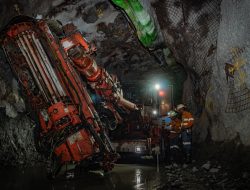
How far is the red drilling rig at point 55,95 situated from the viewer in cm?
488

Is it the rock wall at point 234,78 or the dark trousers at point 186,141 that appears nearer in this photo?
the rock wall at point 234,78

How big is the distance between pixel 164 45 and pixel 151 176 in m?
4.64

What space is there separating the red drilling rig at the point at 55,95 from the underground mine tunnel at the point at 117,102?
0.02 m

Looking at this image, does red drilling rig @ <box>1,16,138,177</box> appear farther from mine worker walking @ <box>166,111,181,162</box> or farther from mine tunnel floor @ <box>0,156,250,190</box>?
mine worker walking @ <box>166,111,181,162</box>

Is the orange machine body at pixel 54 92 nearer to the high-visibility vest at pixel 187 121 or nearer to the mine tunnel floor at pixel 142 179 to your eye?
the mine tunnel floor at pixel 142 179

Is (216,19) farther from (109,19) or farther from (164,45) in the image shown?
(109,19)

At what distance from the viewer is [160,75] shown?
10641 millimetres

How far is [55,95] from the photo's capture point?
16.6ft

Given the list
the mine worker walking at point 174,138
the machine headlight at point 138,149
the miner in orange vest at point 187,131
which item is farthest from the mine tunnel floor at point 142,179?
the machine headlight at point 138,149

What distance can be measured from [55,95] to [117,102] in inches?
89.0

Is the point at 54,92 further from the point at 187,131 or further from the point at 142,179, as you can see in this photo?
the point at 187,131

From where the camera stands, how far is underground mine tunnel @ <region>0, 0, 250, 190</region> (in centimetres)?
473

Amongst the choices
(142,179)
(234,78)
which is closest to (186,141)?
(142,179)

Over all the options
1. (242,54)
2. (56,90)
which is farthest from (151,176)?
(242,54)
